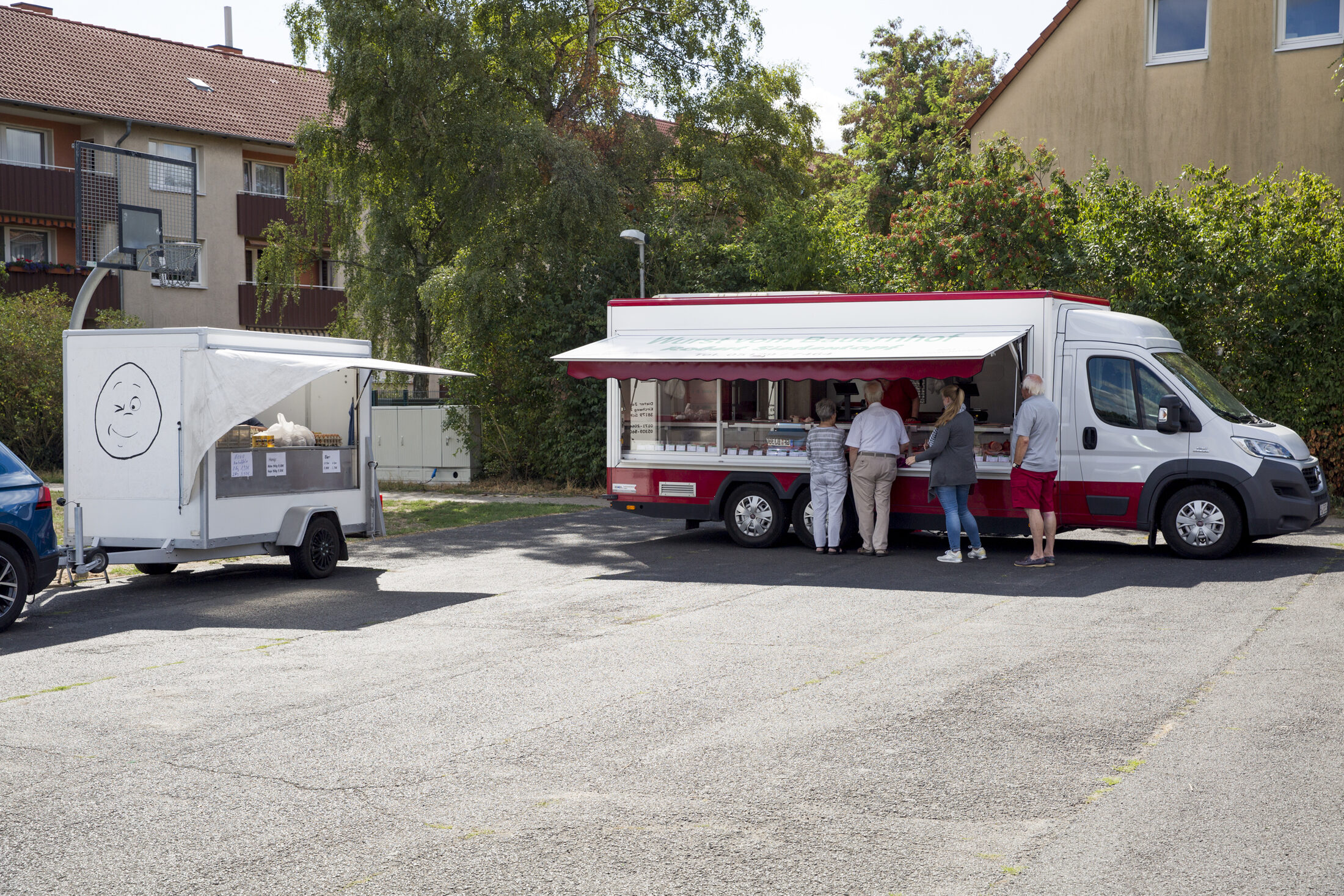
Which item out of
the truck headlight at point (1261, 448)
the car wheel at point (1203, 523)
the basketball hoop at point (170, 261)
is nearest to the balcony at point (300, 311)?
the basketball hoop at point (170, 261)

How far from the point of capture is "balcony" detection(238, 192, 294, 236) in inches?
1539

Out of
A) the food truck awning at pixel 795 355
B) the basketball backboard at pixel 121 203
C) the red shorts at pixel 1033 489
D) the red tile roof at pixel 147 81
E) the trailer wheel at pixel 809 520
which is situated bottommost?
the trailer wheel at pixel 809 520

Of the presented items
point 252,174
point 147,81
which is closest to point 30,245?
point 147,81

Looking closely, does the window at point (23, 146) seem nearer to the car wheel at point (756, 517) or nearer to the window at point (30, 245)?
the window at point (30, 245)

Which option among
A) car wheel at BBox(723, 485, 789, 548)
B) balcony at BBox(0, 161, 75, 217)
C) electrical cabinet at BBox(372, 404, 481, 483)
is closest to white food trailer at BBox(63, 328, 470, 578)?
car wheel at BBox(723, 485, 789, 548)

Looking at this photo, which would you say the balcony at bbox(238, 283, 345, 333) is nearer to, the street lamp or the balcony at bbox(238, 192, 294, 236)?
the balcony at bbox(238, 192, 294, 236)

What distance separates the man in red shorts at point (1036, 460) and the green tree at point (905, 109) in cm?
2401

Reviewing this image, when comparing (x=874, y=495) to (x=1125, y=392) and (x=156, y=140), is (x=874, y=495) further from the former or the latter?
(x=156, y=140)

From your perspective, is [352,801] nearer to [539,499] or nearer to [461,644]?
[461,644]

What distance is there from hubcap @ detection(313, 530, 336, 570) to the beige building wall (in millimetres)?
17450

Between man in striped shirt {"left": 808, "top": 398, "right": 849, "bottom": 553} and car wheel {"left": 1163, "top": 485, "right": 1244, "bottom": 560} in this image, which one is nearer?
car wheel {"left": 1163, "top": 485, "right": 1244, "bottom": 560}

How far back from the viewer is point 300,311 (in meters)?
39.4

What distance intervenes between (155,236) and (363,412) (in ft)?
12.8

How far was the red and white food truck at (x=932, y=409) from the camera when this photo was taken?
520 inches
